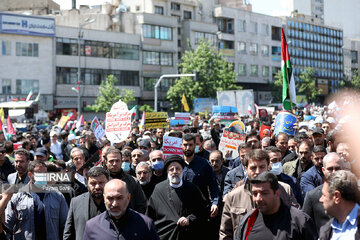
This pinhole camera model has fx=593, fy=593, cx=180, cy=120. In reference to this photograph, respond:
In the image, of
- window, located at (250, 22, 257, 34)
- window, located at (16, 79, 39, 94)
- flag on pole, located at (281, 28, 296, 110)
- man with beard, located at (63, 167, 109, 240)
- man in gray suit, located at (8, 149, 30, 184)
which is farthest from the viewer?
window, located at (250, 22, 257, 34)

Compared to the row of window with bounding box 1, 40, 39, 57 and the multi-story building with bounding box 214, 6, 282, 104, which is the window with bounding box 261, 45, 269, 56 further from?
the row of window with bounding box 1, 40, 39, 57

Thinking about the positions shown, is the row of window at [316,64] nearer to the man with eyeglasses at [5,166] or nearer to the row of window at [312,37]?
the row of window at [312,37]

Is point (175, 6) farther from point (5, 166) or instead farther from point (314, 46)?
point (5, 166)

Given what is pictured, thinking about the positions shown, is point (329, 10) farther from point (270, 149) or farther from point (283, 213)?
point (283, 213)

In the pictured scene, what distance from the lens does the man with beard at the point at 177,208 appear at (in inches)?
267

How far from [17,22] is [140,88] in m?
15.0

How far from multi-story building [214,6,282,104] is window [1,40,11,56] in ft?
91.3

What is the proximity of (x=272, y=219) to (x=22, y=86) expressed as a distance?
159 feet

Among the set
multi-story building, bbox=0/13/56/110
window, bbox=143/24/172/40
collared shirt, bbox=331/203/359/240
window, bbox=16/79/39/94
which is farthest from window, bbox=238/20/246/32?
collared shirt, bbox=331/203/359/240

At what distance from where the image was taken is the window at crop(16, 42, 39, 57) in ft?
166

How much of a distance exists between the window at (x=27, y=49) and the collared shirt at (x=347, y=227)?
49083 millimetres

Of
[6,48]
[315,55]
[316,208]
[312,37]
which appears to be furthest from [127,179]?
[315,55]

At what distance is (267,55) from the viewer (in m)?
79.1

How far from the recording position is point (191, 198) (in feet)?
22.6
